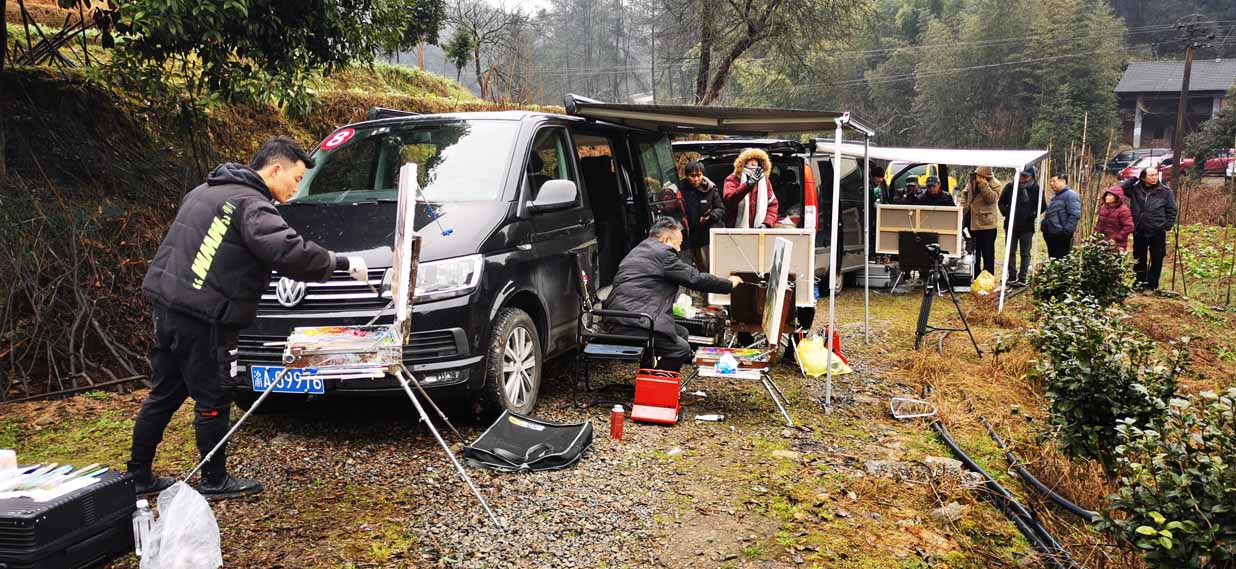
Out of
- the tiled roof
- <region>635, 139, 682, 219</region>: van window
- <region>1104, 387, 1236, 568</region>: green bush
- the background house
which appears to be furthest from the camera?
the tiled roof

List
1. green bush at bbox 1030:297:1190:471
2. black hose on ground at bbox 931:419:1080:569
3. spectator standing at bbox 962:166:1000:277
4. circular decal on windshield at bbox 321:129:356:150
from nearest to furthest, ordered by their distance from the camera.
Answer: black hose on ground at bbox 931:419:1080:569 < green bush at bbox 1030:297:1190:471 < circular decal on windshield at bbox 321:129:356:150 < spectator standing at bbox 962:166:1000:277

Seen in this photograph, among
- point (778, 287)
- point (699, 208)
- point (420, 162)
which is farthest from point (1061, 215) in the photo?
point (420, 162)

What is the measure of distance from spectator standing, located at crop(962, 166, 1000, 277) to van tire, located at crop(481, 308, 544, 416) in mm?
8384

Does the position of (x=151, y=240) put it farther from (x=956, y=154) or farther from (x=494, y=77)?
(x=494, y=77)

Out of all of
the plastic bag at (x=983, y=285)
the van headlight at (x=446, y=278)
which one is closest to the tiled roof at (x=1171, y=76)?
the plastic bag at (x=983, y=285)

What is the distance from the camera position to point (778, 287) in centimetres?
558

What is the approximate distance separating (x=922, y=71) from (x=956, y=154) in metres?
49.6

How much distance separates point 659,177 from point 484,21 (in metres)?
26.5

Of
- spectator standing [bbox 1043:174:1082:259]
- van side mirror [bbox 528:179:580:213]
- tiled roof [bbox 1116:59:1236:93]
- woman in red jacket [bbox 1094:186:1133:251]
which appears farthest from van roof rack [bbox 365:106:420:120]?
tiled roof [bbox 1116:59:1236:93]

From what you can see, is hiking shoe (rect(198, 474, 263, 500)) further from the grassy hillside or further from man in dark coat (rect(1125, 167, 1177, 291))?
man in dark coat (rect(1125, 167, 1177, 291))

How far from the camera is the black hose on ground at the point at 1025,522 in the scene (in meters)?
3.72

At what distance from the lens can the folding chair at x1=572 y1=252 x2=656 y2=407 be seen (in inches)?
222

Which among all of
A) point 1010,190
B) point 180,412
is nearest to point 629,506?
point 180,412

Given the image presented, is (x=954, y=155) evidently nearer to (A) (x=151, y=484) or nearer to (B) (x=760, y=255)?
(B) (x=760, y=255)
